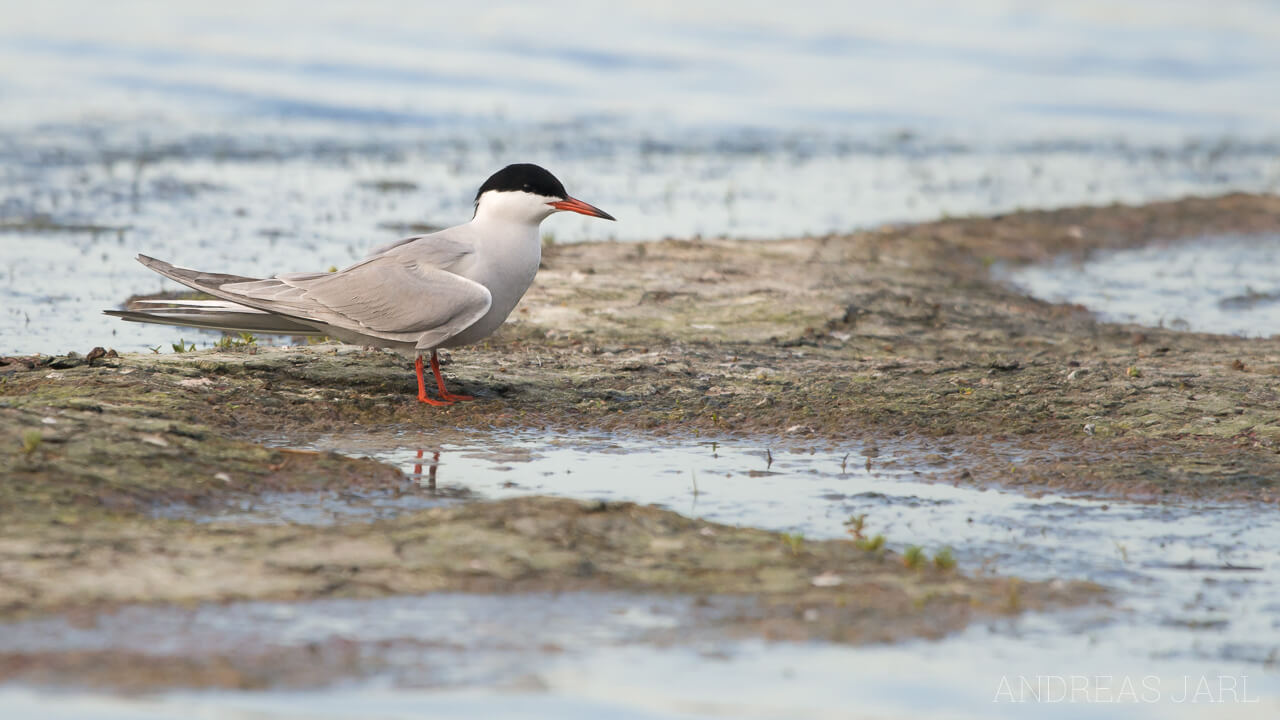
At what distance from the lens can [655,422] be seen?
6.97 metres

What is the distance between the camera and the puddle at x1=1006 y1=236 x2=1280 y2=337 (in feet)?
36.3

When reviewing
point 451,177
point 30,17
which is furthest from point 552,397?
point 30,17

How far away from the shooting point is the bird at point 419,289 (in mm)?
6840

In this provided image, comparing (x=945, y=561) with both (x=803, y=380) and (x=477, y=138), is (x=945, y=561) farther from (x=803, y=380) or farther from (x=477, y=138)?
(x=477, y=138)

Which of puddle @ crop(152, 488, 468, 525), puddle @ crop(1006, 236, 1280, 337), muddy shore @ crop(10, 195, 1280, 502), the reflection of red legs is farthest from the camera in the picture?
puddle @ crop(1006, 236, 1280, 337)

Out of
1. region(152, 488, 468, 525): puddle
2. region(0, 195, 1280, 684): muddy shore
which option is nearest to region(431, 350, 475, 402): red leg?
region(0, 195, 1280, 684): muddy shore

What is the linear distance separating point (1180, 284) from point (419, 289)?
8.33 m

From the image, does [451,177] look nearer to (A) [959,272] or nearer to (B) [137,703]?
(A) [959,272]

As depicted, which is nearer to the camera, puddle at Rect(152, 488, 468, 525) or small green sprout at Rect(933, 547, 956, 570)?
small green sprout at Rect(933, 547, 956, 570)

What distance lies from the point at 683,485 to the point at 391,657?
6.94ft

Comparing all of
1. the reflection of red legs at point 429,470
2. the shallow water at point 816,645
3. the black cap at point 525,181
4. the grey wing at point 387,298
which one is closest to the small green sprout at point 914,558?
the shallow water at point 816,645

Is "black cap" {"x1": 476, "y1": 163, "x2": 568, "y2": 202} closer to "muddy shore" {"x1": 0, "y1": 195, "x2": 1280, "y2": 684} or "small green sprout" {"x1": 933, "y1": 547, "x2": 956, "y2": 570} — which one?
"muddy shore" {"x1": 0, "y1": 195, "x2": 1280, "y2": 684}

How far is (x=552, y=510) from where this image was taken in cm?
511

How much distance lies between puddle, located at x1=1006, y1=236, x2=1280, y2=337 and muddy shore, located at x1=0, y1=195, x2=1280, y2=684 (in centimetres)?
79
